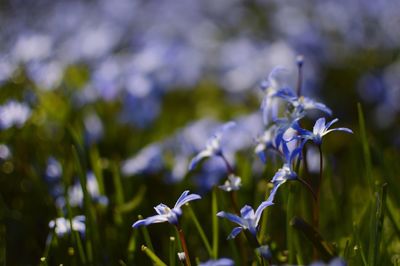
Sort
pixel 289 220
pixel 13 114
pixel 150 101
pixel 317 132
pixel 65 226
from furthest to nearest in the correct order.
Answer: pixel 150 101, pixel 13 114, pixel 65 226, pixel 289 220, pixel 317 132

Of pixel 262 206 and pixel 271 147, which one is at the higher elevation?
pixel 271 147

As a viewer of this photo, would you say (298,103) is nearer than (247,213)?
No

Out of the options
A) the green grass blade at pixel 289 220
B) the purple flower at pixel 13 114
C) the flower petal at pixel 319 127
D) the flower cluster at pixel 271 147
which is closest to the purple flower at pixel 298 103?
the flower cluster at pixel 271 147

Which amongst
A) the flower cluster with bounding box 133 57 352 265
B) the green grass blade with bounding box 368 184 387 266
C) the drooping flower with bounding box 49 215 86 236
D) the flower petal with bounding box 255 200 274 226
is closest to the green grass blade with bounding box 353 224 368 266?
the green grass blade with bounding box 368 184 387 266

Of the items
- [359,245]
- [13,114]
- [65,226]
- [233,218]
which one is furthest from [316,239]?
[13,114]

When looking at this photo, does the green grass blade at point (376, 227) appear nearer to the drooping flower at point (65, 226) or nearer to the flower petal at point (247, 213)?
the flower petal at point (247, 213)

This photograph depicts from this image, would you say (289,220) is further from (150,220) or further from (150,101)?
(150,101)

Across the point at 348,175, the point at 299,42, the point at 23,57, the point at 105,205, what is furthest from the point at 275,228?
the point at 299,42

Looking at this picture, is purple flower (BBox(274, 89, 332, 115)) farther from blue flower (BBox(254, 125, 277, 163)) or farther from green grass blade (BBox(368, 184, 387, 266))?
green grass blade (BBox(368, 184, 387, 266))

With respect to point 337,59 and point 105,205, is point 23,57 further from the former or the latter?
point 337,59
